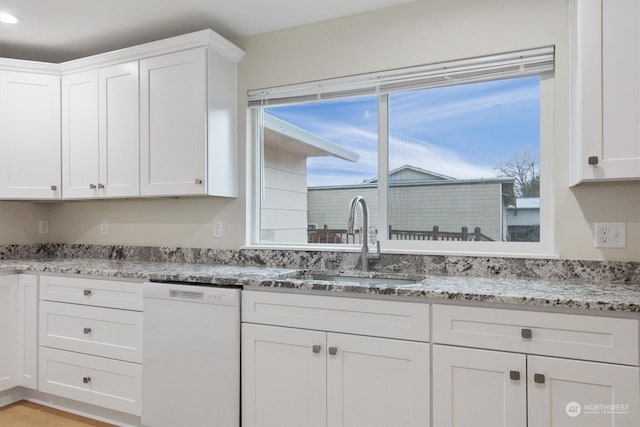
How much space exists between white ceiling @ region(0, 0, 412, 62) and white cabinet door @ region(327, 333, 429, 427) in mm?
1779

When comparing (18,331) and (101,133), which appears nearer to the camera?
(18,331)

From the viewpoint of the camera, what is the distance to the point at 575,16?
74.9 inches

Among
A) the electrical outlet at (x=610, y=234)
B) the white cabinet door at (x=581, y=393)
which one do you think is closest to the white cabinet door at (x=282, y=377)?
the white cabinet door at (x=581, y=393)

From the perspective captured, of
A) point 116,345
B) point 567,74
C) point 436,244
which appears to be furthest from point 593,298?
point 116,345

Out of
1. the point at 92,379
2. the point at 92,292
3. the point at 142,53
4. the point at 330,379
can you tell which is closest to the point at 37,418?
the point at 92,379

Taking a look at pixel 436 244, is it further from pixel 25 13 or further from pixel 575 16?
pixel 25 13

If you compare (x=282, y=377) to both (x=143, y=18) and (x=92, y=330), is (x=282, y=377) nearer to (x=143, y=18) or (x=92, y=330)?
(x=92, y=330)

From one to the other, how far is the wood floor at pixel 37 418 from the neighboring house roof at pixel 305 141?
1967mm

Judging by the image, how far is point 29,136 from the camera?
2.99 m

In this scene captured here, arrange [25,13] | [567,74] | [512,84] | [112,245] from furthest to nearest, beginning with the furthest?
[112,245], [25,13], [512,84], [567,74]

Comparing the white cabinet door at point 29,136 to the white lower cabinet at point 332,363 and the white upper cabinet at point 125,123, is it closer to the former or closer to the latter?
the white upper cabinet at point 125,123

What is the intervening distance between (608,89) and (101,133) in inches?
111

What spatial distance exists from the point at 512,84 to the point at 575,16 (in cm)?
42

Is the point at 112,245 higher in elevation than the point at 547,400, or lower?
higher
